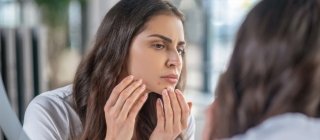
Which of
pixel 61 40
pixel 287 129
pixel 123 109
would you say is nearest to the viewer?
pixel 287 129

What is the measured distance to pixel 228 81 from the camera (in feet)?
1.63

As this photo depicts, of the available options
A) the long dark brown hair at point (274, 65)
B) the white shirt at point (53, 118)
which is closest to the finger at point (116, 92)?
the white shirt at point (53, 118)

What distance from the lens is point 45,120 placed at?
31.9 inches

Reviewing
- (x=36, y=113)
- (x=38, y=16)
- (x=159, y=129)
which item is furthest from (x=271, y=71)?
(x=38, y=16)

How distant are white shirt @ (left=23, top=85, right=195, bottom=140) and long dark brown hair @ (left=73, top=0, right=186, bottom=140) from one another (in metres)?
0.02

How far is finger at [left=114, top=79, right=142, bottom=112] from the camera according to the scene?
746 mm

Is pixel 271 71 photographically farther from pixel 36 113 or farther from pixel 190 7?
pixel 190 7

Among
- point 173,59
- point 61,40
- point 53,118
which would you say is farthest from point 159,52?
point 61,40

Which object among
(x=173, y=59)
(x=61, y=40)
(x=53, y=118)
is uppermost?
(x=173, y=59)

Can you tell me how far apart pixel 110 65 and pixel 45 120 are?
13cm

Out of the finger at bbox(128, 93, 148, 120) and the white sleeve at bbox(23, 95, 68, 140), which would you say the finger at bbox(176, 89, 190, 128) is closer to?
the finger at bbox(128, 93, 148, 120)

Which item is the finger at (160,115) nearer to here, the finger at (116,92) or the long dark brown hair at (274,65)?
the finger at (116,92)

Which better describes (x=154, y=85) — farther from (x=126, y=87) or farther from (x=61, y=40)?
(x=61, y=40)

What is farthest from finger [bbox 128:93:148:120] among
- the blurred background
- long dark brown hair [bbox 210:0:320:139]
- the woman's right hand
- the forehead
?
the blurred background
